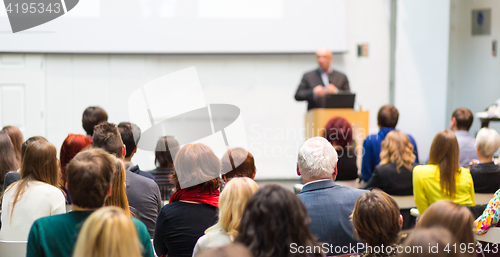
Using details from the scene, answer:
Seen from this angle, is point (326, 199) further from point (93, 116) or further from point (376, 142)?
point (93, 116)

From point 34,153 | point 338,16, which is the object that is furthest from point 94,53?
point 34,153

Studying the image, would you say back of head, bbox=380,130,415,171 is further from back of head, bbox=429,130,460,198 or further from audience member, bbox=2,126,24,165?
audience member, bbox=2,126,24,165

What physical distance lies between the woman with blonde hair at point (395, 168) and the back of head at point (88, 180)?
233 centimetres

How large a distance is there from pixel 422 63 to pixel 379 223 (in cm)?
506

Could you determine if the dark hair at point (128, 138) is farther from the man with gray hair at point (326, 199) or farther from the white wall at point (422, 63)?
the white wall at point (422, 63)

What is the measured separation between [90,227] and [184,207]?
81 cm

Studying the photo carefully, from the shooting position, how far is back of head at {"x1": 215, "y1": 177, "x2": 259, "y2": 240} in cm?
153

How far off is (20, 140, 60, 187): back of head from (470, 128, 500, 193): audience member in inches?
102

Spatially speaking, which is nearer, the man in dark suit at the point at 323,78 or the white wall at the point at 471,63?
the man in dark suit at the point at 323,78

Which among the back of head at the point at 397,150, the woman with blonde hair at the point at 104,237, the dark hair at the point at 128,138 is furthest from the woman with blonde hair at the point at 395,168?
the woman with blonde hair at the point at 104,237

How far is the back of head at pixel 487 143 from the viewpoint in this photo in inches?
111

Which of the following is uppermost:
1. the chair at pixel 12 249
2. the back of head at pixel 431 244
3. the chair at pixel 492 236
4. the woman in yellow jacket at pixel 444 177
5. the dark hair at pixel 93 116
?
the dark hair at pixel 93 116

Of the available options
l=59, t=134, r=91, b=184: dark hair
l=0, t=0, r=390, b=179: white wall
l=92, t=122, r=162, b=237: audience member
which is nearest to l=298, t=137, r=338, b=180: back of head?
l=92, t=122, r=162, b=237: audience member

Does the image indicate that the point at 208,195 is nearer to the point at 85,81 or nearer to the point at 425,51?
the point at 85,81
